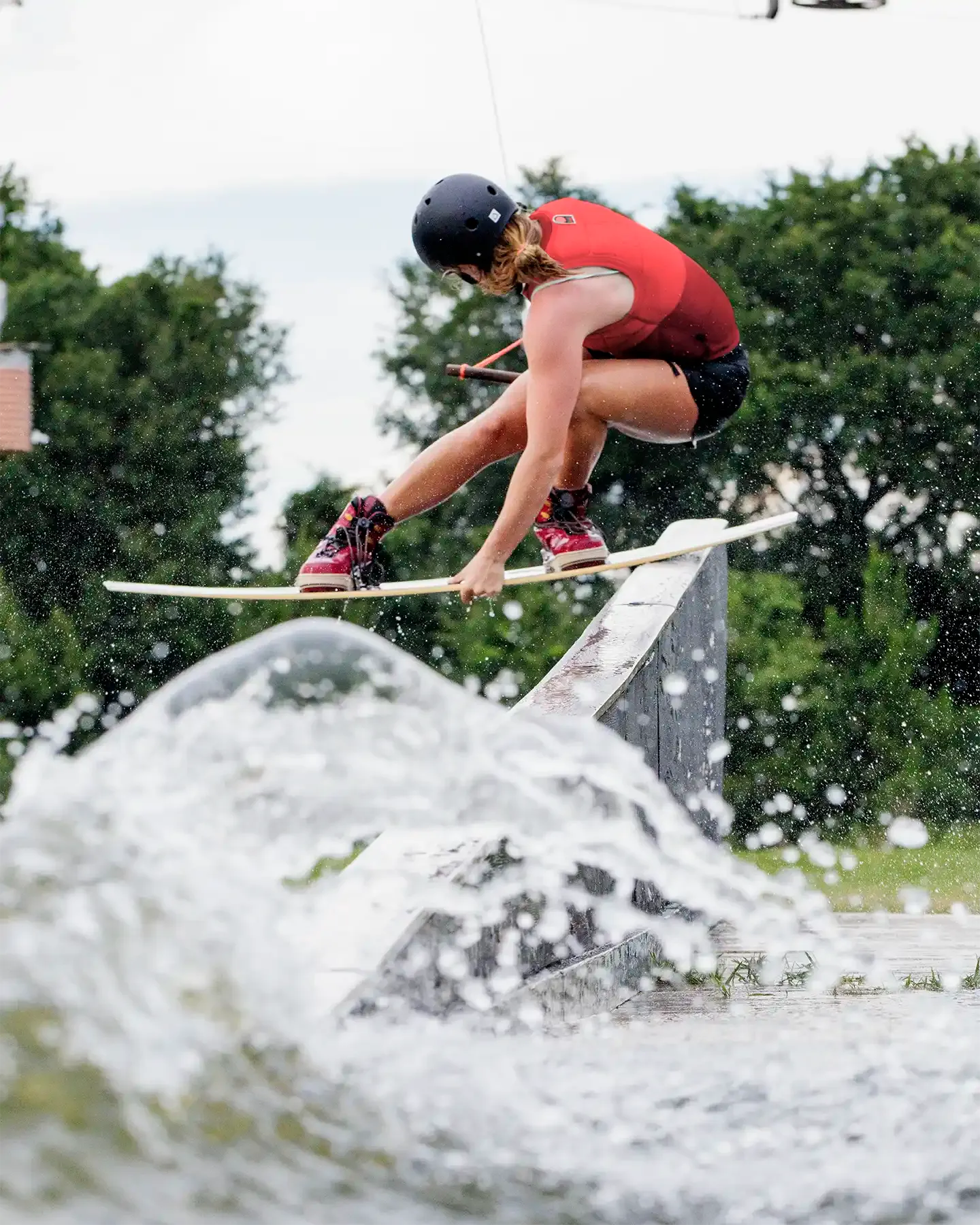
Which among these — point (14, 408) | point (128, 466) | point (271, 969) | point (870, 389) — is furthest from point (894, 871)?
point (128, 466)

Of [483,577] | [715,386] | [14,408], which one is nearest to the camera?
[483,577]

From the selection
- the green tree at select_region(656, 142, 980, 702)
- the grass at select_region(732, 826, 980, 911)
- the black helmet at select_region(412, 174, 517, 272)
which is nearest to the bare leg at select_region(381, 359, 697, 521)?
the black helmet at select_region(412, 174, 517, 272)

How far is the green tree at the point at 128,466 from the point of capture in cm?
1931

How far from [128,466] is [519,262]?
16.9 m

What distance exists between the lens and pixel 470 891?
345 cm

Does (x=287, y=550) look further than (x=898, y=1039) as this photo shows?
Yes

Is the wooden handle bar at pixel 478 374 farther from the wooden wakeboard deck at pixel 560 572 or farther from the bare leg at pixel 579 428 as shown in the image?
the wooden wakeboard deck at pixel 560 572

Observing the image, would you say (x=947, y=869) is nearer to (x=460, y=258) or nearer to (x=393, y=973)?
(x=460, y=258)

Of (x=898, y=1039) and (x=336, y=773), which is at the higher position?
(x=336, y=773)

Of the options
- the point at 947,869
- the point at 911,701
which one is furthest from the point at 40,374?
the point at 947,869

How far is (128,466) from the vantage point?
20312 mm

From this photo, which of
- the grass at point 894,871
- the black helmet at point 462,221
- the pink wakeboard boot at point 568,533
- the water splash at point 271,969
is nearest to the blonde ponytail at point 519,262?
the black helmet at point 462,221

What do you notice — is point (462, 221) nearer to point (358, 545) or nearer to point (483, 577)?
point (483, 577)

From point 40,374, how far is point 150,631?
12.0 ft
